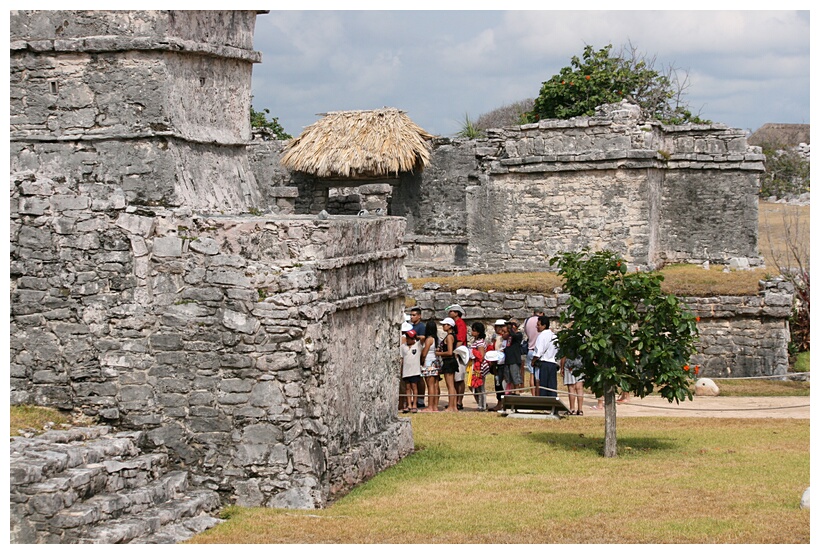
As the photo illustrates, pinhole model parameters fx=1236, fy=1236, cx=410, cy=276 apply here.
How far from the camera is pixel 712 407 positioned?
1522cm

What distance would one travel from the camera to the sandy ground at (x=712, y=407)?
14.6 m

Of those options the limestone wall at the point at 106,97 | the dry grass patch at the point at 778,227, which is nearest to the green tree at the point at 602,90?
the dry grass patch at the point at 778,227

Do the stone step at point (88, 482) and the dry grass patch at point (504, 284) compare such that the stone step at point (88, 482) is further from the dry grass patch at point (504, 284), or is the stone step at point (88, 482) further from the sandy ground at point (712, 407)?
the dry grass patch at point (504, 284)

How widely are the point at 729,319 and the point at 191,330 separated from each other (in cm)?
1026

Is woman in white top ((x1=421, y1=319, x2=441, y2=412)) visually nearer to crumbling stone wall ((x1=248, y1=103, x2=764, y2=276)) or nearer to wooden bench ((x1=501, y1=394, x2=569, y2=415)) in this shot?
wooden bench ((x1=501, y1=394, x2=569, y2=415))

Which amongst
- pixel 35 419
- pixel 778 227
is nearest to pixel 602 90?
pixel 778 227

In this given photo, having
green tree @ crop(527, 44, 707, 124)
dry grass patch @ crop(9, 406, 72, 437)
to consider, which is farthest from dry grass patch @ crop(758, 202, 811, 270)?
dry grass patch @ crop(9, 406, 72, 437)

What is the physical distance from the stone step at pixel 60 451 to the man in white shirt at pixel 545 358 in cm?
600

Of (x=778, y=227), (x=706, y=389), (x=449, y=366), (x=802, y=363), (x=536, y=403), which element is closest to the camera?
(x=536, y=403)

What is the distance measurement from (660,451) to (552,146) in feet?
33.4

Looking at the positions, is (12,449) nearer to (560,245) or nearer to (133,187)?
(133,187)

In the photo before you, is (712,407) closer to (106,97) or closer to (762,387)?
(762,387)

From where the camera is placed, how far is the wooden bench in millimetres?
13977

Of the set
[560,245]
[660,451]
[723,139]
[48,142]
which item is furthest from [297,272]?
Answer: [723,139]
